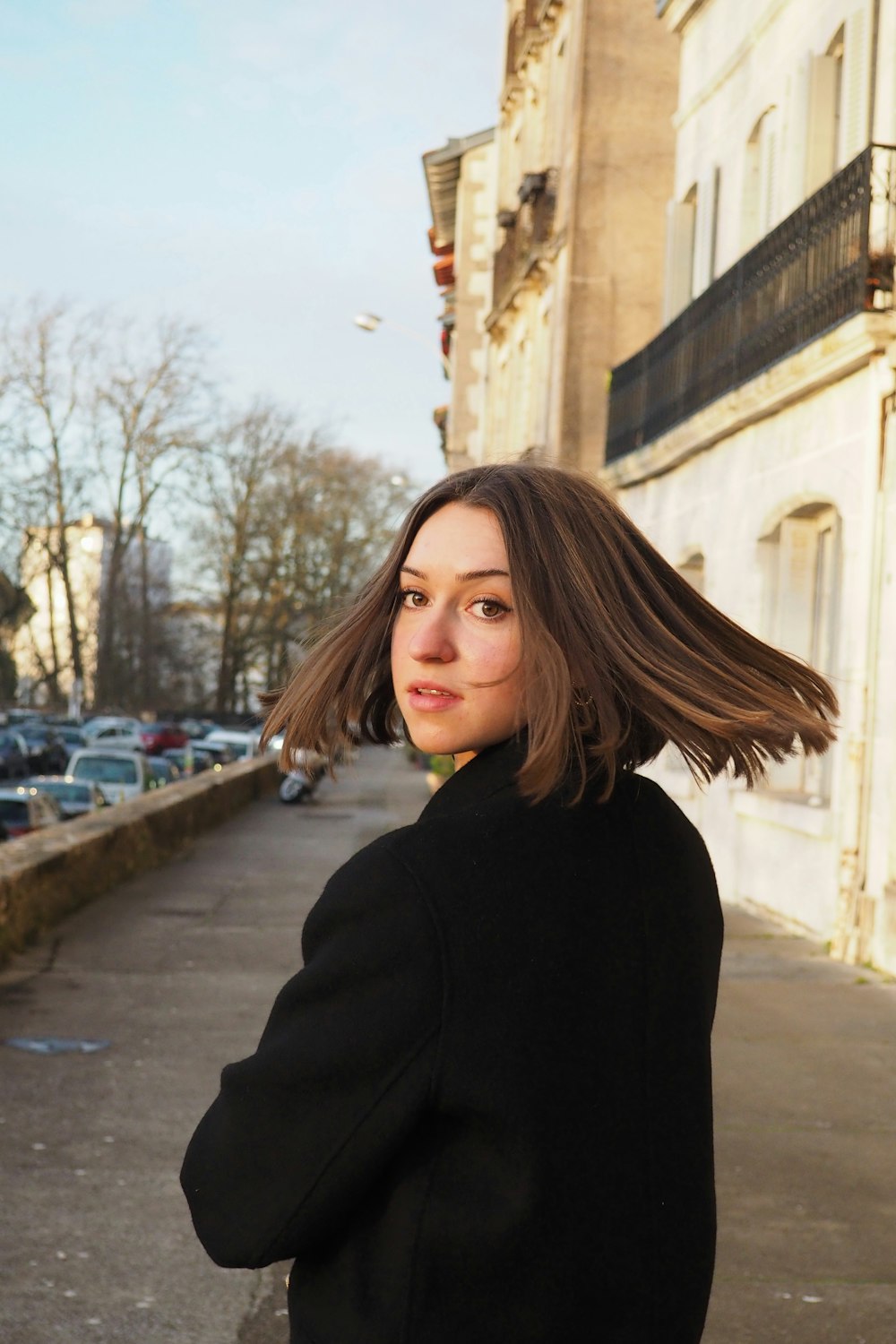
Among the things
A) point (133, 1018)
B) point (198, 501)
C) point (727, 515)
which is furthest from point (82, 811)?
point (198, 501)

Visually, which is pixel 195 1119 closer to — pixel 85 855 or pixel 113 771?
pixel 85 855

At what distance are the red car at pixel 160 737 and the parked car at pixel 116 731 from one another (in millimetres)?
266

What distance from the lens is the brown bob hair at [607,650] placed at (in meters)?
1.79

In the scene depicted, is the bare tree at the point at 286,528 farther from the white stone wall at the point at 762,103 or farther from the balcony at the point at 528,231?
the white stone wall at the point at 762,103

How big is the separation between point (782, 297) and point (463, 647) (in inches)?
477

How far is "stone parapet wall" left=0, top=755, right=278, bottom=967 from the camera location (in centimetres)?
1138

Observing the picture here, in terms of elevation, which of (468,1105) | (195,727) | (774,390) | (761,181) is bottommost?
(195,727)

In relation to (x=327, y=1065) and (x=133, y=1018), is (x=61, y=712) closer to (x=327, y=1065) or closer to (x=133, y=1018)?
(x=133, y=1018)

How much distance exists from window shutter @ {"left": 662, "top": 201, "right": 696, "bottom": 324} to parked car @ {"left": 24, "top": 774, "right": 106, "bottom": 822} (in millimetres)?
14638

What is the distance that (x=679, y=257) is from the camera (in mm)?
18969

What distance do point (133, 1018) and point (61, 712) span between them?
71292 mm

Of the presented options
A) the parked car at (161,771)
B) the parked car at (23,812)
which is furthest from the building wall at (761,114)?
the parked car at (161,771)

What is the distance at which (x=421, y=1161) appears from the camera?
166 centimetres

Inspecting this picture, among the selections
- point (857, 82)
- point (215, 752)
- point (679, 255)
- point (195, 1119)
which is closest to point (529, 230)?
point (679, 255)
